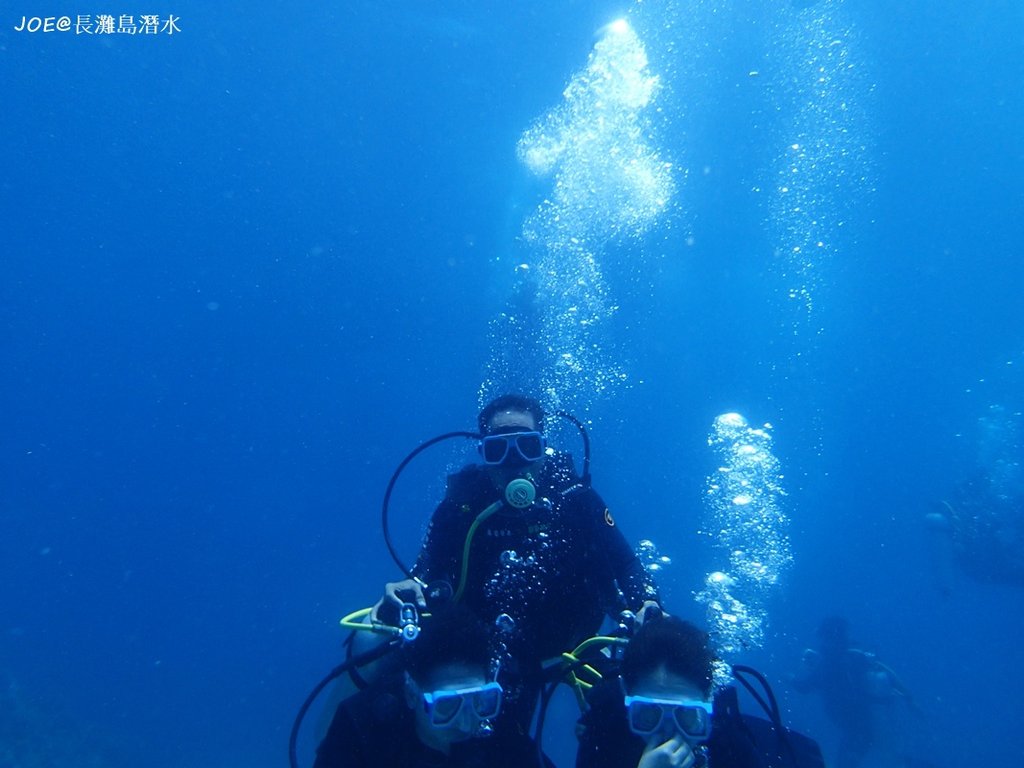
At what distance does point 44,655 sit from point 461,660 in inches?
1678

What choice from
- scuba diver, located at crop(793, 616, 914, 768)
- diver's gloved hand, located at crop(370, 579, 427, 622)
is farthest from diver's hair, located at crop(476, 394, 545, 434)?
scuba diver, located at crop(793, 616, 914, 768)

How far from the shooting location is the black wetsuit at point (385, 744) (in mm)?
3109

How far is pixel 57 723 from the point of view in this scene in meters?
23.9

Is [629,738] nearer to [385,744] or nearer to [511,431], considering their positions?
[385,744]

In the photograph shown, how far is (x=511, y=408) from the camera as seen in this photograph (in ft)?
16.2

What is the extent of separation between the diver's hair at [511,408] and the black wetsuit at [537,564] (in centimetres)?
42

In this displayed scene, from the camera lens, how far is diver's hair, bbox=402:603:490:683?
3109 mm

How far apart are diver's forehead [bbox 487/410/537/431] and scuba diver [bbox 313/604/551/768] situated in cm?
173

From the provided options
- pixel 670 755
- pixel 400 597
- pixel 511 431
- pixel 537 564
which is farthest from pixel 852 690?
pixel 400 597

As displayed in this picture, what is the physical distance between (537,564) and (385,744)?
1.53 metres

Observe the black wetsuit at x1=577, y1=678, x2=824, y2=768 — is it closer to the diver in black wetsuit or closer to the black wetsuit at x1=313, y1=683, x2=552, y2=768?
the black wetsuit at x1=313, y1=683, x2=552, y2=768

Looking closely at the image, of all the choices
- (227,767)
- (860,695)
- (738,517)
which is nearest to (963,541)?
(738,517)

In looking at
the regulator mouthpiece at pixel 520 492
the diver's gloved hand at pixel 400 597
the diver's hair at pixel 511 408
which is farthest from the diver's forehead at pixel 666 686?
the diver's hair at pixel 511 408

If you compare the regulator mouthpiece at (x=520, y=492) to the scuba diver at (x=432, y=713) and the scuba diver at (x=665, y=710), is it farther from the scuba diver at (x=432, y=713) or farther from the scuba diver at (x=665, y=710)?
the scuba diver at (x=665, y=710)
